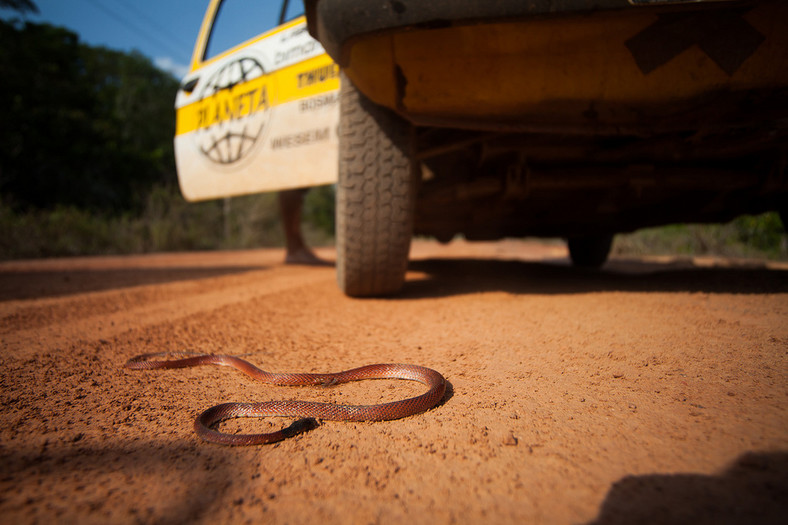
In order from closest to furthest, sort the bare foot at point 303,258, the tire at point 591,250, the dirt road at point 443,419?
the dirt road at point 443,419
the tire at point 591,250
the bare foot at point 303,258

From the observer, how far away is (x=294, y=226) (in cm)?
603

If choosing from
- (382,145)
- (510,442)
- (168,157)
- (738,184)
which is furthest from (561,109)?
(168,157)

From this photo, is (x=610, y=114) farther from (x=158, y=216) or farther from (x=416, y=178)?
(x=158, y=216)

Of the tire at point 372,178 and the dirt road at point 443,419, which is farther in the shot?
the tire at point 372,178

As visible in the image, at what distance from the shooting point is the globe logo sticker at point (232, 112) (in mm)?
3645

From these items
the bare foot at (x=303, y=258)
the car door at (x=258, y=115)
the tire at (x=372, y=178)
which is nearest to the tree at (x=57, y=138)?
the bare foot at (x=303, y=258)

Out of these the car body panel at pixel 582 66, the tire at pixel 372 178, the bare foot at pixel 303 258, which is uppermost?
the car body panel at pixel 582 66

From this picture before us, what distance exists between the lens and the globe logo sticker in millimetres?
3645

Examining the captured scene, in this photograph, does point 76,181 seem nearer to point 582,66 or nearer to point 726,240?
point 582,66

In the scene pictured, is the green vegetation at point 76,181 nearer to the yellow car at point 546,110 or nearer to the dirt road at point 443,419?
the dirt road at point 443,419

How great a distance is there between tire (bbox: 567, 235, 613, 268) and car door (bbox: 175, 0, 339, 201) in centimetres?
314

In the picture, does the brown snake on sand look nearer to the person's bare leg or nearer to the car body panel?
the car body panel

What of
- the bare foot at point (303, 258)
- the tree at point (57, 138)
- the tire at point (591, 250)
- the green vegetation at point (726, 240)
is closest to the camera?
the tire at point (591, 250)

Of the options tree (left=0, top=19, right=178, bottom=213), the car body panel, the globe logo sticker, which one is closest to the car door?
the globe logo sticker
